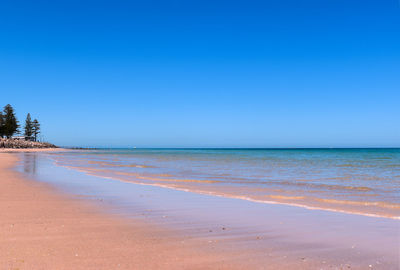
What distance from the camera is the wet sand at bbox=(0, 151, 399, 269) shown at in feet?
14.7

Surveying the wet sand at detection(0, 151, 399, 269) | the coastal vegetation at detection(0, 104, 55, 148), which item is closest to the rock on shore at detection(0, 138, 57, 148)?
the coastal vegetation at detection(0, 104, 55, 148)

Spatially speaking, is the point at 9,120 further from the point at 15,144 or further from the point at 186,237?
the point at 186,237

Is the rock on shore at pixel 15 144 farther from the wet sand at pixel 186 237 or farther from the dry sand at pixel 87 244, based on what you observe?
the dry sand at pixel 87 244

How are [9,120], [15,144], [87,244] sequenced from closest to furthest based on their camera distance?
[87,244] → [15,144] → [9,120]

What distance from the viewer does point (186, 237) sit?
19.0ft

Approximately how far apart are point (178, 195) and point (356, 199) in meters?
6.25

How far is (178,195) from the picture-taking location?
11.5 meters

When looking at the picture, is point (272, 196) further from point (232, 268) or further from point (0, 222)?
point (0, 222)

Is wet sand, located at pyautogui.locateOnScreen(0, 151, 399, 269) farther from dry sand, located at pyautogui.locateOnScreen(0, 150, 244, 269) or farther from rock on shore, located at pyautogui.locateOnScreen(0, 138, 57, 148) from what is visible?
rock on shore, located at pyautogui.locateOnScreen(0, 138, 57, 148)

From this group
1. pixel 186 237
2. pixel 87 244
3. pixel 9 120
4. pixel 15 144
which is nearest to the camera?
pixel 87 244

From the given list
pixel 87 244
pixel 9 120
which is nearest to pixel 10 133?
pixel 9 120

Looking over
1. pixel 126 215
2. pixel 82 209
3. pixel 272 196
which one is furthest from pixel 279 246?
pixel 272 196

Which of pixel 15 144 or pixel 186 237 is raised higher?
pixel 15 144

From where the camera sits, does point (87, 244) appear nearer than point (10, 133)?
Yes
